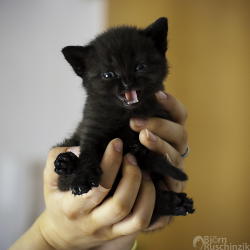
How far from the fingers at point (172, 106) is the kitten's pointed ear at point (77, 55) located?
0.30 metres

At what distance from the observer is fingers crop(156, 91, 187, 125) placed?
123 cm

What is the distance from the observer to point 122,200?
102 centimetres

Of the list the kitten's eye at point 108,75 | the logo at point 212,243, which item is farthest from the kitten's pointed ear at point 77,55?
the logo at point 212,243

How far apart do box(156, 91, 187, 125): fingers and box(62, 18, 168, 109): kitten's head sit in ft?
0.26

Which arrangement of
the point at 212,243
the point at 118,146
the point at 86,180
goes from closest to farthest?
the point at 86,180 < the point at 118,146 < the point at 212,243

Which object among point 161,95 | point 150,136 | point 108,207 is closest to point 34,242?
point 108,207

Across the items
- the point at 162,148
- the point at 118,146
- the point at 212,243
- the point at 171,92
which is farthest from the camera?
the point at 171,92

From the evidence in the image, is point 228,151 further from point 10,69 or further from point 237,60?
point 10,69

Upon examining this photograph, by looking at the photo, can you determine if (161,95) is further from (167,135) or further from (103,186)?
(103,186)

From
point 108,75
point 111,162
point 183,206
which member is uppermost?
point 108,75

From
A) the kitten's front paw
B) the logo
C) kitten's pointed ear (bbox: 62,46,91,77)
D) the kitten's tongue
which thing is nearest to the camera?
the kitten's front paw

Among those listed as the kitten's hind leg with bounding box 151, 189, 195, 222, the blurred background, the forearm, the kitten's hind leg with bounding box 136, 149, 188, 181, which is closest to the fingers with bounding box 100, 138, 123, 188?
the kitten's hind leg with bounding box 136, 149, 188, 181

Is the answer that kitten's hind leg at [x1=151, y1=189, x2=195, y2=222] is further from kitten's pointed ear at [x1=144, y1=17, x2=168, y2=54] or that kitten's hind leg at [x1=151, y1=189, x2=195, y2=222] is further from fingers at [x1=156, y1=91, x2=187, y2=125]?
kitten's pointed ear at [x1=144, y1=17, x2=168, y2=54]

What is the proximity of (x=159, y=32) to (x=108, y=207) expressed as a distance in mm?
634
